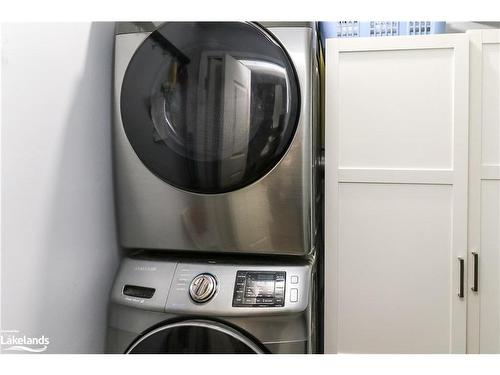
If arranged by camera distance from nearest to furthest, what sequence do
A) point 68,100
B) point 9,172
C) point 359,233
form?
1. point 9,172
2. point 68,100
3. point 359,233

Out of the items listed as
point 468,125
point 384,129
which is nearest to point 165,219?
point 384,129

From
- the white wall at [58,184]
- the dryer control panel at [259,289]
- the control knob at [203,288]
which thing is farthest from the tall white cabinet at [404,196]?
the white wall at [58,184]

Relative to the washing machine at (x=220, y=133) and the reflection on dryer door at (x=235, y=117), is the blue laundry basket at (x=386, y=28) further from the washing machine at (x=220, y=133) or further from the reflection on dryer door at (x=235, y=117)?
the reflection on dryer door at (x=235, y=117)

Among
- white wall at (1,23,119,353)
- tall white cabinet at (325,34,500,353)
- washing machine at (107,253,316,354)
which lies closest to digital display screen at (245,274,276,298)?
washing machine at (107,253,316,354)

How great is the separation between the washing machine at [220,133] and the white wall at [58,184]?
94 mm

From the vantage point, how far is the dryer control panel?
0.82 meters

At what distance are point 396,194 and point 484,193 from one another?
252mm

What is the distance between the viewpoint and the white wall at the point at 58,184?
74 centimetres

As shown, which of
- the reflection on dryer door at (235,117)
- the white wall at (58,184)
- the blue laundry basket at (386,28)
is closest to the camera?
the white wall at (58,184)

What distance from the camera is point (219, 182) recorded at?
867mm

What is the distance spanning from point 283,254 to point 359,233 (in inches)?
10.4

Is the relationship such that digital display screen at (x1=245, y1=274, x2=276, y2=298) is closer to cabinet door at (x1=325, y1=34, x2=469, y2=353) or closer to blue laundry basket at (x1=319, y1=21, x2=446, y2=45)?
cabinet door at (x1=325, y1=34, x2=469, y2=353)

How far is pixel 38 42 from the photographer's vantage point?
784 millimetres

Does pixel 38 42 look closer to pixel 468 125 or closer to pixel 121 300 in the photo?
pixel 121 300
